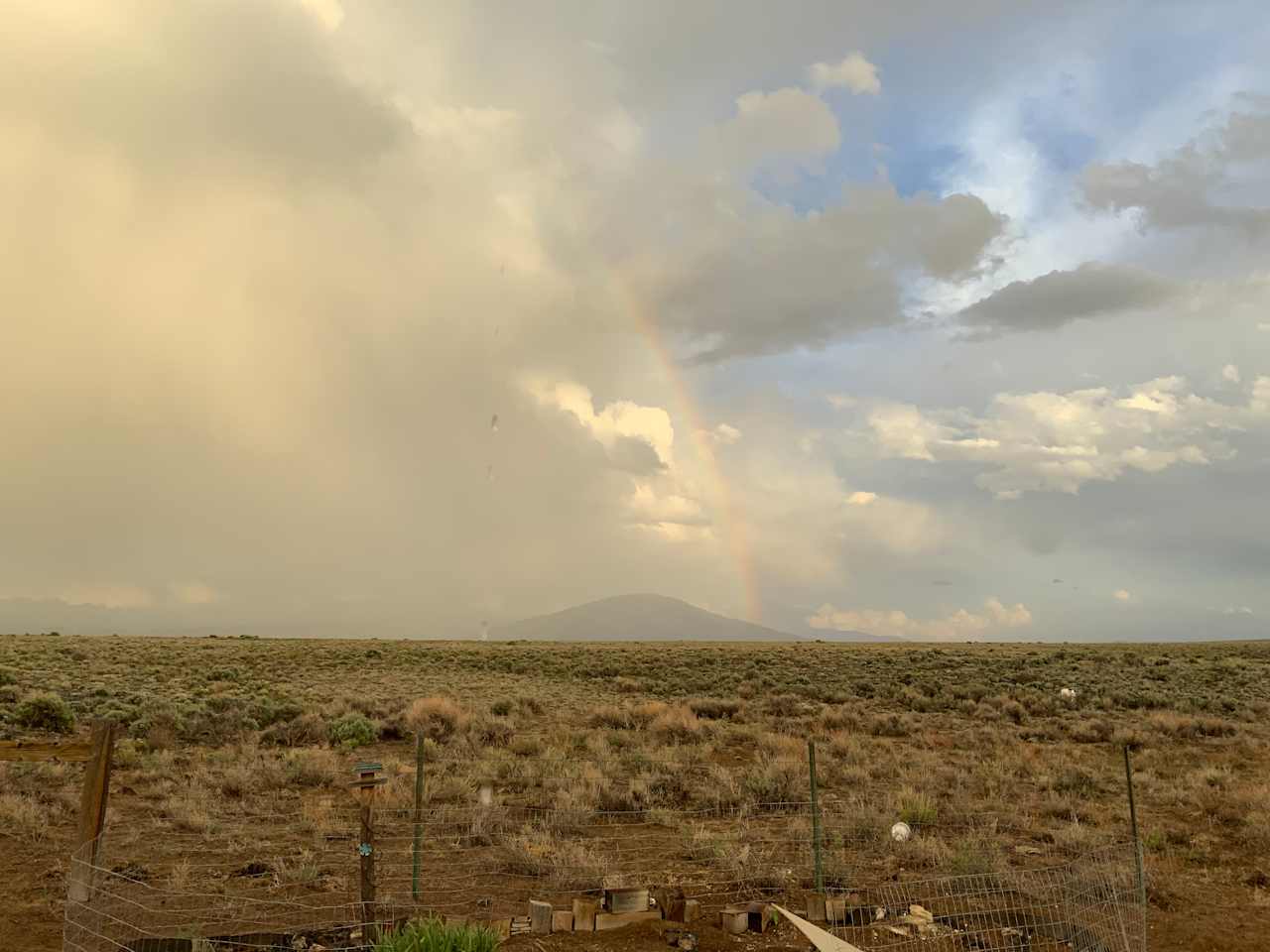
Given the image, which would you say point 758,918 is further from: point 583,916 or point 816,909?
point 583,916

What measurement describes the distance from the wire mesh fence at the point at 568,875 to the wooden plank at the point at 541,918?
43 centimetres

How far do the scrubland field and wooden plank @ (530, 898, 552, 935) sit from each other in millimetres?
1478

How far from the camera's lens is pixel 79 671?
3597 centimetres

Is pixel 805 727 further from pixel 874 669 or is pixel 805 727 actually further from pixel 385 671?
pixel 385 671

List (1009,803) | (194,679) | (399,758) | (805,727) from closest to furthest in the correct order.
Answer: (1009,803), (399,758), (805,727), (194,679)

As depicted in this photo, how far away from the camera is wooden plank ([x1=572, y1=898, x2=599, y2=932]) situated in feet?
29.7

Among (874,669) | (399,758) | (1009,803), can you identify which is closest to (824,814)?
(1009,803)

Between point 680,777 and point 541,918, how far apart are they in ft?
27.0

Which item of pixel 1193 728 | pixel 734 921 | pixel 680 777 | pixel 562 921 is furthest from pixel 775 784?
pixel 1193 728

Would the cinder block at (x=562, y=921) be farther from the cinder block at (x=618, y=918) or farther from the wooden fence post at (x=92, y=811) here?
the wooden fence post at (x=92, y=811)

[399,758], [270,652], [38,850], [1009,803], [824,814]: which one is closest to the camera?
[38,850]

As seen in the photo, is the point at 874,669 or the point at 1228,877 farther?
the point at 874,669

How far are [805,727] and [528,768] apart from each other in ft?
31.7

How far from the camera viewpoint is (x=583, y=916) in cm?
909
